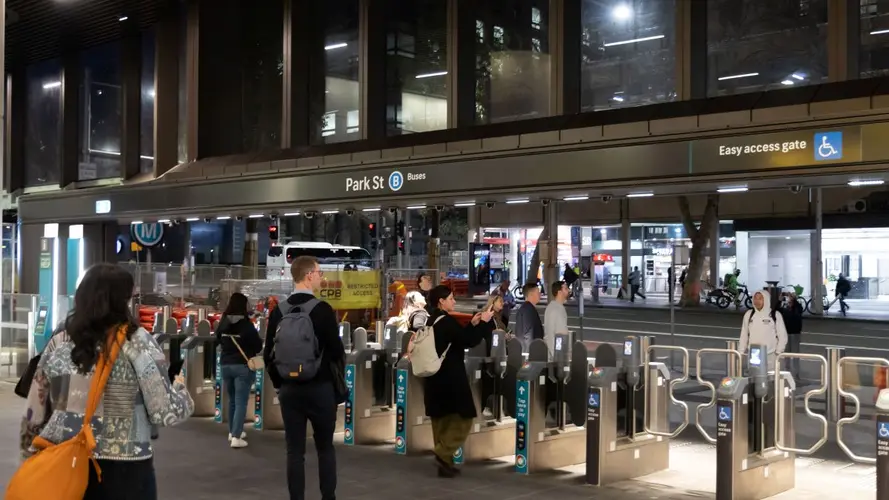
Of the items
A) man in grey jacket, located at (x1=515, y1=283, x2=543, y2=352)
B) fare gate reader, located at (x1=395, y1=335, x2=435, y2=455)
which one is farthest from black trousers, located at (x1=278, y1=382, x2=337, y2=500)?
man in grey jacket, located at (x1=515, y1=283, x2=543, y2=352)

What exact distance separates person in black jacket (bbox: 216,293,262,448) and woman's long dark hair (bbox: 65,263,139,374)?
4.78 metres

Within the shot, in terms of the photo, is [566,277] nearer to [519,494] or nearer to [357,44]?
[357,44]

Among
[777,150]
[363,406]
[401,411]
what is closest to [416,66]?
[777,150]

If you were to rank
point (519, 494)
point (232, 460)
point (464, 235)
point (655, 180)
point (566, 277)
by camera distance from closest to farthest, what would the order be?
1. point (519, 494)
2. point (232, 460)
3. point (655, 180)
4. point (566, 277)
5. point (464, 235)

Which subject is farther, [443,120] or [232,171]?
[232,171]

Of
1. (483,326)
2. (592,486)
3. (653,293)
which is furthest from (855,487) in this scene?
(653,293)

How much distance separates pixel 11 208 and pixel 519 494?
1889 cm

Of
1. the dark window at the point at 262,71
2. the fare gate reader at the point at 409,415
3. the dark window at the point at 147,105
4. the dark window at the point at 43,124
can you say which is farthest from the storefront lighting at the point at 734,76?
the dark window at the point at 43,124

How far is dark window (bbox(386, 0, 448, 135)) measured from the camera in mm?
14609

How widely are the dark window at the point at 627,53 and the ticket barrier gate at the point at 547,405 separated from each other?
216 inches

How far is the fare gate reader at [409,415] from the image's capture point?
27.3ft

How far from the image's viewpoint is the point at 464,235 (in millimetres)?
15039

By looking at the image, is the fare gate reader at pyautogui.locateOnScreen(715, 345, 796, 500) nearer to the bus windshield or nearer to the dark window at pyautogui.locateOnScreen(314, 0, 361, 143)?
the dark window at pyautogui.locateOnScreen(314, 0, 361, 143)

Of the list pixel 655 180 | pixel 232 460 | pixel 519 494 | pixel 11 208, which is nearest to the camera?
pixel 519 494
